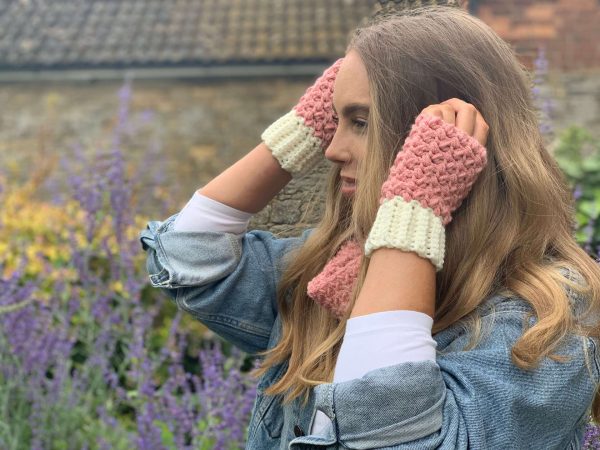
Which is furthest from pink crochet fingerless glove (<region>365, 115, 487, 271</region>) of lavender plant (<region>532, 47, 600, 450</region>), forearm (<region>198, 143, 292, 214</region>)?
lavender plant (<region>532, 47, 600, 450</region>)

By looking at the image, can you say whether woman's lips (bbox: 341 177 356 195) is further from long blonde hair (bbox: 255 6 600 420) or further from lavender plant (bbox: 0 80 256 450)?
lavender plant (bbox: 0 80 256 450)

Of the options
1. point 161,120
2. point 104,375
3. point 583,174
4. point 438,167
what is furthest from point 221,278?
point 161,120

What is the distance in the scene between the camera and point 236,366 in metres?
2.81

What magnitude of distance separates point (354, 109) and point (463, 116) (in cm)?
24

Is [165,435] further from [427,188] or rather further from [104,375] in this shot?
[427,188]

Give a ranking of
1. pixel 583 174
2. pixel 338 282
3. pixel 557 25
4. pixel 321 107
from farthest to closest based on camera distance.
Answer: pixel 557 25 < pixel 583 174 < pixel 321 107 < pixel 338 282

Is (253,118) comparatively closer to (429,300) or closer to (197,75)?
(197,75)

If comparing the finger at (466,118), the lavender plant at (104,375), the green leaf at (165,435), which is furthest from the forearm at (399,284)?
the green leaf at (165,435)

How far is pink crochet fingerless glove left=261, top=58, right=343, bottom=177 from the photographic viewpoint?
1725 millimetres

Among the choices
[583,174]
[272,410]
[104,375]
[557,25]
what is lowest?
[104,375]

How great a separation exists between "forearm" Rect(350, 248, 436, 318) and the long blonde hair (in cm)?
11

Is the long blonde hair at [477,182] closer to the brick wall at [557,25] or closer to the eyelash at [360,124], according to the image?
the eyelash at [360,124]

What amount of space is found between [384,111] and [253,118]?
8.76 meters

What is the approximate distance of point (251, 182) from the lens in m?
1.82
